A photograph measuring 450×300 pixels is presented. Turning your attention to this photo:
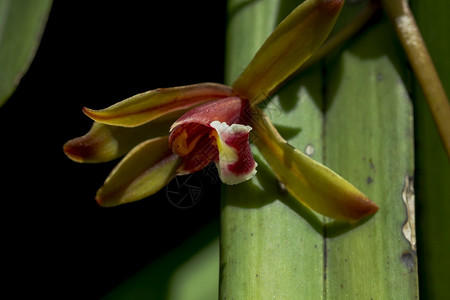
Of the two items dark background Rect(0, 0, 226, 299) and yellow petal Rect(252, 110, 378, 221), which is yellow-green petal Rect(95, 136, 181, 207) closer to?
yellow petal Rect(252, 110, 378, 221)

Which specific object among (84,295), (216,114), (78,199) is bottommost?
(84,295)

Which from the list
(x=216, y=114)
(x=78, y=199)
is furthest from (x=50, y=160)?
(x=216, y=114)

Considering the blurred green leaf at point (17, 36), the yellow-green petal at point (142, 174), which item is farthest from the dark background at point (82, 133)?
the blurred green leaf at point (17, 36)

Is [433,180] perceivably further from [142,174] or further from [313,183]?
[142,174]

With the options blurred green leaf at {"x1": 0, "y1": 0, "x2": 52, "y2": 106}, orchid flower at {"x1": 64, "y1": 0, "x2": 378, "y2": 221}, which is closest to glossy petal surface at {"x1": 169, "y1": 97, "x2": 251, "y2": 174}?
orchid flower at {"x1": 64, "y1": 0, "x2": 378, "y2": 221}

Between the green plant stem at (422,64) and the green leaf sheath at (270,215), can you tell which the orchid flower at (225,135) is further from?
the green plant stem at (422,64)

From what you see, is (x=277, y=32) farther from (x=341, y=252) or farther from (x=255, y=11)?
(x=341, y=252)
